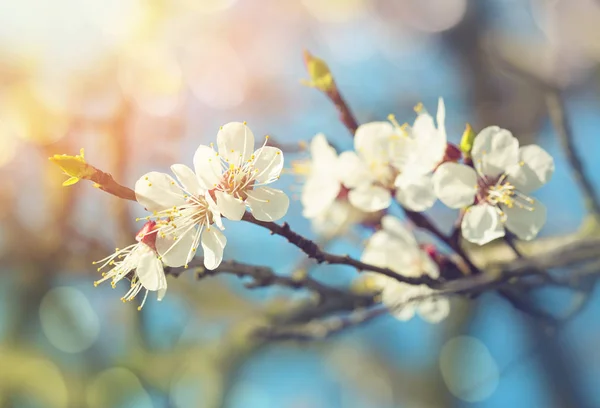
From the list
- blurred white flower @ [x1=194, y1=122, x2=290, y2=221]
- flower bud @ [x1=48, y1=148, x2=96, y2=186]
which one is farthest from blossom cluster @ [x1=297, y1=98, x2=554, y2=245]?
flower bud @ [x1=48, y1=148, x2=96, y2=186]

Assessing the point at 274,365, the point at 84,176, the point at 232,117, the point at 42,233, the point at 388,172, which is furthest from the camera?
the point at 232,117

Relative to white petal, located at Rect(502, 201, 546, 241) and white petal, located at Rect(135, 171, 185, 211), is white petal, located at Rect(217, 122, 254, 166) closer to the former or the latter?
white petal, located at Rect(135, 171, 185, 211)

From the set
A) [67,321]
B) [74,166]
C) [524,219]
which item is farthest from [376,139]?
[67,321]

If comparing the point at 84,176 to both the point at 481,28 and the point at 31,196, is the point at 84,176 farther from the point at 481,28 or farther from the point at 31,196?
the point at 481,28

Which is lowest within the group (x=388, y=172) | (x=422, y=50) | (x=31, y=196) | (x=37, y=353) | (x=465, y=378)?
(x=465, y=378)

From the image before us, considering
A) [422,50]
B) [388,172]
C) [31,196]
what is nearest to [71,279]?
[31,196]

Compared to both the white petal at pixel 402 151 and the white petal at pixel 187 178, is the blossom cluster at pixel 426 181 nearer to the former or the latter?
the white petal at pixel 402 151
